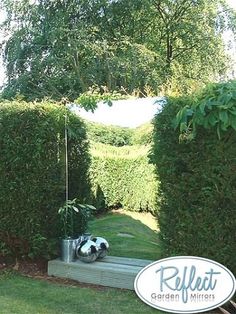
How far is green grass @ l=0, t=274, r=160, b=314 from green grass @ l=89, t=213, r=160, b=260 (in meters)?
0.96

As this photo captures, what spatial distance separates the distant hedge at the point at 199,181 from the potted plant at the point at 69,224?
1198 mm

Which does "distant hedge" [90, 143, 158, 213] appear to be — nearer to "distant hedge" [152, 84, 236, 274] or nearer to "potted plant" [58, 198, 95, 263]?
"potted plant" [58, 198, 95, 263]

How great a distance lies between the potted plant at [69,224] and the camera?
16.1ft

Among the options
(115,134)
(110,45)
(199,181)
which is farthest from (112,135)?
(199,181)

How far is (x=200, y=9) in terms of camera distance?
1991 cm

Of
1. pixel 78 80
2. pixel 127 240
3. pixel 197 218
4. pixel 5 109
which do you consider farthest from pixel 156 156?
pixel 78 80

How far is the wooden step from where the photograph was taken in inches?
176

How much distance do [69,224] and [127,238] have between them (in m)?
1.87

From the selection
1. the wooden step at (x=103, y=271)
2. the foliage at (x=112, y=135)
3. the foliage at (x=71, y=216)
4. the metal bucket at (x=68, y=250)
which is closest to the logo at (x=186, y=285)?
the wooden step at (x=103, y=271)

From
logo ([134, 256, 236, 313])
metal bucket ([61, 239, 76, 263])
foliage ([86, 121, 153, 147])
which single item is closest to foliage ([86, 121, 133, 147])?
foliage ([86, 121, 153, 147])

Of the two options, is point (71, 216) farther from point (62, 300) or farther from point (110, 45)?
point (110, 45)

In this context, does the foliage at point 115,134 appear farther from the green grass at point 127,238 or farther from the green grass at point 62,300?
the green grass at point 62,300

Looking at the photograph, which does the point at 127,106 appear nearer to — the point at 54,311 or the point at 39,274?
the point at 39,274

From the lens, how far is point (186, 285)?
3666mm
